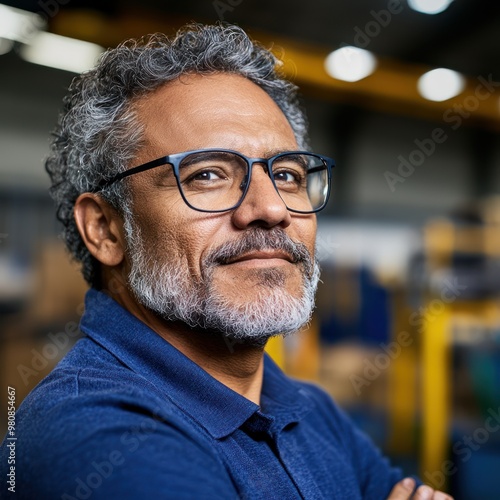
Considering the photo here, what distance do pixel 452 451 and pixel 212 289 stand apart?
3003 mm

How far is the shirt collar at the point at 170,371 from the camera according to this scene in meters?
1.08

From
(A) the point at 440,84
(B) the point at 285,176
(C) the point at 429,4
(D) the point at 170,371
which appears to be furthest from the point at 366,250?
(D) the point at 170,371

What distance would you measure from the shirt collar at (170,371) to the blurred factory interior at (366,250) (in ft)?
2.12

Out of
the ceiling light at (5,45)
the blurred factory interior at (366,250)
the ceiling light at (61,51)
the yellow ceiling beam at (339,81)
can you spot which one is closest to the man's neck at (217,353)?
the blurred factory interior at (366,250)

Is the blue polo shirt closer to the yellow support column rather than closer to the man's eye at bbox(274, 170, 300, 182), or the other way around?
the man's eye at bbox(274, 170, 300, 182)

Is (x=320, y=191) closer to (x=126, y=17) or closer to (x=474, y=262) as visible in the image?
(x=474, y=262)

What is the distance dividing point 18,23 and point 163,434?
4.75 meters

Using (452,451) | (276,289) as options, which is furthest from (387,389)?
(276,289)

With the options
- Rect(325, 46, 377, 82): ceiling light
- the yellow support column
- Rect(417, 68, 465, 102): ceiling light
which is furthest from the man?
Rect(417, 68, 465, 102): ceiling light

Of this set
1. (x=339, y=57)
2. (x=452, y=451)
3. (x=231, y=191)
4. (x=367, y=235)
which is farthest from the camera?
(x=367, y=235)

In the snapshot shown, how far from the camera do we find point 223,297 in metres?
1.14

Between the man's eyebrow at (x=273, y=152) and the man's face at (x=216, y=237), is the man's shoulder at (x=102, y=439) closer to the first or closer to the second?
the man's face at (x=216, y=237)

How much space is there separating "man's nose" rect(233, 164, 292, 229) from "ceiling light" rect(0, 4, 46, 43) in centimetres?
393

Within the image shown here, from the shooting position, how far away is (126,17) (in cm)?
504
